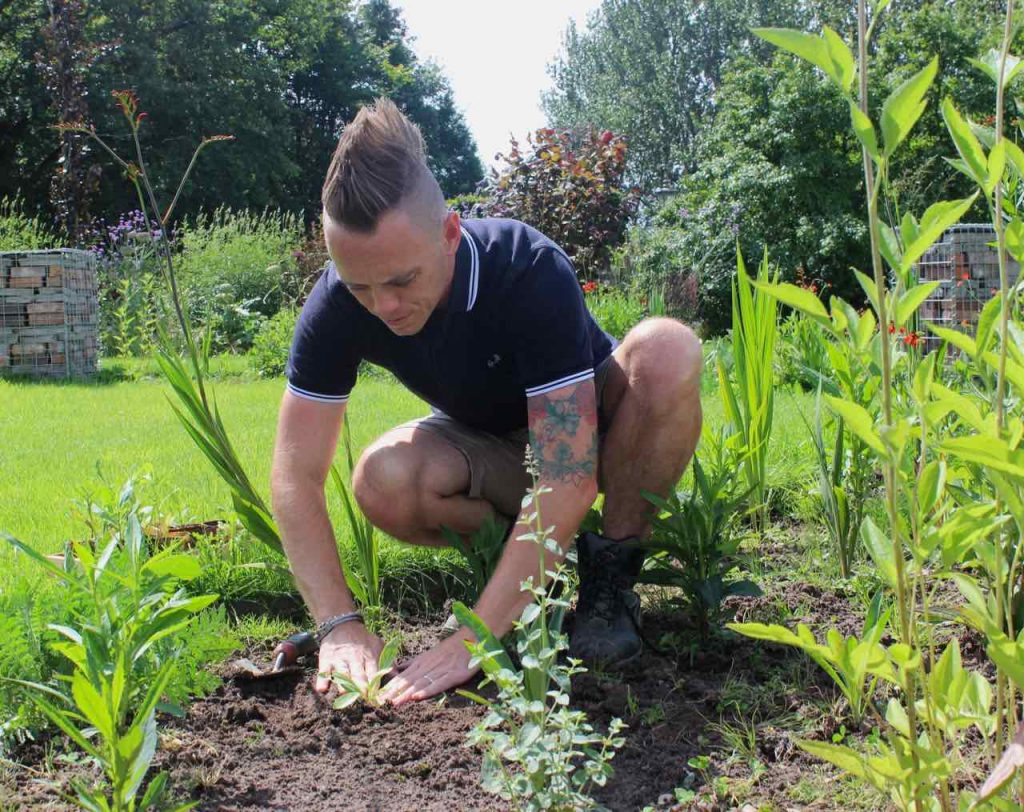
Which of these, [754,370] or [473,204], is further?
[473,204]

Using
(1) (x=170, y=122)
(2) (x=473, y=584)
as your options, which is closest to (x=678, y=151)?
(1) (x=170, y=122)

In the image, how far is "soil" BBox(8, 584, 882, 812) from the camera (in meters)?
1.67

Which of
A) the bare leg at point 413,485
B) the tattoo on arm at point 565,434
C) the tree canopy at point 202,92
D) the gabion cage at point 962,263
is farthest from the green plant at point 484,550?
the tree canopy at point 202,92

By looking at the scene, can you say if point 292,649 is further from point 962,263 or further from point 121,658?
point 962,263

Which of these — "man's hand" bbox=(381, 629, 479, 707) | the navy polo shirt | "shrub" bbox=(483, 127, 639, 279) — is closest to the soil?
"man's hand" bbox=(381, 629, 479, 707)

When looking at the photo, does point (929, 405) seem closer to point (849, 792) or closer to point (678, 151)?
point (849, 792)

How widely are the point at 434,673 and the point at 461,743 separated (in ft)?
0.69

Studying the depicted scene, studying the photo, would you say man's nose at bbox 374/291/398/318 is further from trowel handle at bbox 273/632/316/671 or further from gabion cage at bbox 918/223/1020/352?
gabion cage at bbox 918/223/1020/352

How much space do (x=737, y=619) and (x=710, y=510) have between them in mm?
340

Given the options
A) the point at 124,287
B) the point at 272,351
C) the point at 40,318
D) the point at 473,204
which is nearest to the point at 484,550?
the point at 272,351

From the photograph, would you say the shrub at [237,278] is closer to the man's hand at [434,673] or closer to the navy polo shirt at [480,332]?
the navy polo shirt at [480,332]

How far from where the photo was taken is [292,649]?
2221 mm

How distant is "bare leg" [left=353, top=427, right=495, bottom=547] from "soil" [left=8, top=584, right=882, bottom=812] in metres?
0.50

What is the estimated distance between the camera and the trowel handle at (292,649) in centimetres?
220
